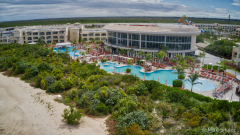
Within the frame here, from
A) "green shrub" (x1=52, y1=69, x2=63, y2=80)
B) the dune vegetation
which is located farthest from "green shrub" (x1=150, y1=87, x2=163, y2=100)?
"green shrub" (x1=52, y1=69, x2=63, y2=80)

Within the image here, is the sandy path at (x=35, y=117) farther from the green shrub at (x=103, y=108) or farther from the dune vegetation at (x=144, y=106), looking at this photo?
the dune vegetation at (x=144, y=106)

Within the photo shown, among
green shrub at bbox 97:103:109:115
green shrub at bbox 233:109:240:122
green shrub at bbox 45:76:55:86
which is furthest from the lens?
green shrub at bbox 45:76:55:86

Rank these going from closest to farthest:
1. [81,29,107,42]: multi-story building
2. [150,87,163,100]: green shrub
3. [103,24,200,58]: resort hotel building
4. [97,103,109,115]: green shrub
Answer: [97,103,109,115]: green shrub
[150,87,163,100]: green shrub
[103,24,200,58]: resort hotel building
[81,29,107,42]: multi-story building

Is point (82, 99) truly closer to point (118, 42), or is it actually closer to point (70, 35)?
point (118, 42)

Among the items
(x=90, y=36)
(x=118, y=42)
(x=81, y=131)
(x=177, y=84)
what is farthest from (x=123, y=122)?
(x=90, y=36)

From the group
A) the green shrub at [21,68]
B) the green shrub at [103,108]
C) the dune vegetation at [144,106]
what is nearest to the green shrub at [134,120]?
the dune vegetation at [144,106]

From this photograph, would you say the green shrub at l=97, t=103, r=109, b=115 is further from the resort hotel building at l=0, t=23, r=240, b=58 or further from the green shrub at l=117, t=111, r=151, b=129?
the resort hotel building at l=0, t=23, r=240, b=58

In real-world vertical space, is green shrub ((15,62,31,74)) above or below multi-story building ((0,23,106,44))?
below

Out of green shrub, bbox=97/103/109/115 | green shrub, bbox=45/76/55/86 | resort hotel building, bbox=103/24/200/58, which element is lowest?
green shrub, bbox=97/103/109/115

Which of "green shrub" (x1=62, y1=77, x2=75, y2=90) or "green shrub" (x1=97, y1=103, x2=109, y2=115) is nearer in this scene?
"green shrub" (x1=97, y1=103, x2=109, y2=115)

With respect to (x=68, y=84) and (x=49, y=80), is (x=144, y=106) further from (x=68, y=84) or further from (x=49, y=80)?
(x=49, y=80)
